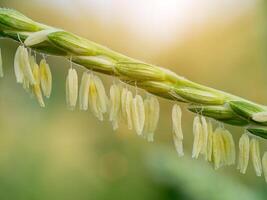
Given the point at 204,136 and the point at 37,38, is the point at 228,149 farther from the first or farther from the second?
the point at 37,38

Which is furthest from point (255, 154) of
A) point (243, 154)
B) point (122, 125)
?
point (122, 125)

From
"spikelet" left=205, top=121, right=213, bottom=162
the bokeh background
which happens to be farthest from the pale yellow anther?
the bokeh background

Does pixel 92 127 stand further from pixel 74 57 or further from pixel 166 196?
pixel 74 57

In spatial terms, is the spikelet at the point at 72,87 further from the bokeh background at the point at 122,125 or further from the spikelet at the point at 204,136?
the bokeh background at the point at 122,125

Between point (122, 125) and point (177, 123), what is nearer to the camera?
point (177, 123)

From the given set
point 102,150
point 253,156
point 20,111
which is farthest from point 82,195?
point 253,156

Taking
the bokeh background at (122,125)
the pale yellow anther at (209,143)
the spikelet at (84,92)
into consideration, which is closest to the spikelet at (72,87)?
the spikelet at (84,92)

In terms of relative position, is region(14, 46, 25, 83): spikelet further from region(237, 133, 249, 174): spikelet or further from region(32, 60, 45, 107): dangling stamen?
region(237, 133, 249, 174): spikelet
